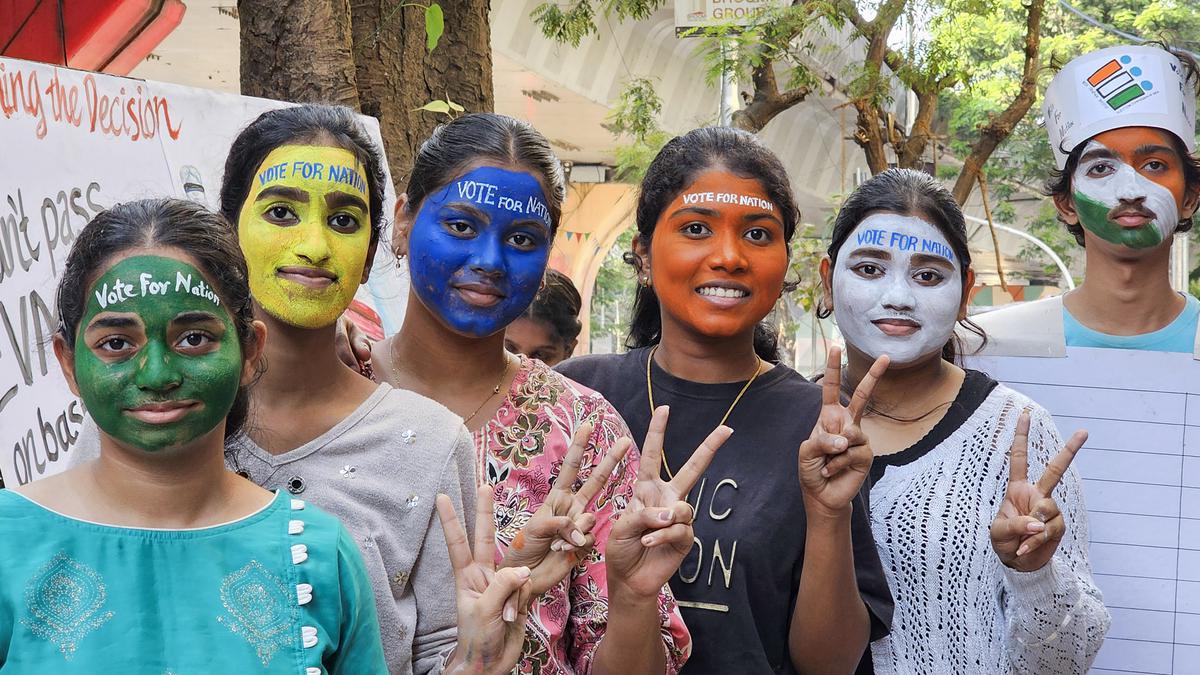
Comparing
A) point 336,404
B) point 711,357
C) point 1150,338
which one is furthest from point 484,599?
point 1150,338

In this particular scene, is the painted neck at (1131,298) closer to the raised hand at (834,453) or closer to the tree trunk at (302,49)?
the raised hand at (834,453)

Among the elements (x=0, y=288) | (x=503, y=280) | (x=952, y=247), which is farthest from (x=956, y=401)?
(x=0, y=288)

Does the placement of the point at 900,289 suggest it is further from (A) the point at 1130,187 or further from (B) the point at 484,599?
(B) the point at 484,599

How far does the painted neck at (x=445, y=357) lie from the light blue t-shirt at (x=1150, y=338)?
1767mm

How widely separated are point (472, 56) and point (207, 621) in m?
3.00

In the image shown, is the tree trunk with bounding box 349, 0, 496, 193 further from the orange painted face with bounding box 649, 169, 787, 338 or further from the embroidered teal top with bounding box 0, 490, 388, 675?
the embroidered teal top with bounding box 0, 490, 388, 675

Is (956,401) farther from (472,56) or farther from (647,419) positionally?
(472,56)

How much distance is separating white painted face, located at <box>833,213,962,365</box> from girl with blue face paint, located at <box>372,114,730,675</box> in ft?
2.58

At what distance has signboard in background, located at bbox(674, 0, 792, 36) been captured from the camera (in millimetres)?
7805

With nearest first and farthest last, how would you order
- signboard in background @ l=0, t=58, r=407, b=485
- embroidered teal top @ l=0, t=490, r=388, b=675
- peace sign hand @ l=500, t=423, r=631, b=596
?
embroidered teal top @ l=0, t=490, r=388, b=675, peace sign hand @ l=500, t=423, r=631, b=596, signboard in background @ l=0, t=58, r=407, b=485

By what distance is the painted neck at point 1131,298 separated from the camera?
386cm

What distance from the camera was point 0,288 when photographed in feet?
9.50

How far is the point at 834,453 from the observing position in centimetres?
269

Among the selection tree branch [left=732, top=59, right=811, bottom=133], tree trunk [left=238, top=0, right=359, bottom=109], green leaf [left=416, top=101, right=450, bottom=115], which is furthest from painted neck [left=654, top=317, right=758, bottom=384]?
tree branch [left=732, top=59, right=811, bottom=133]
